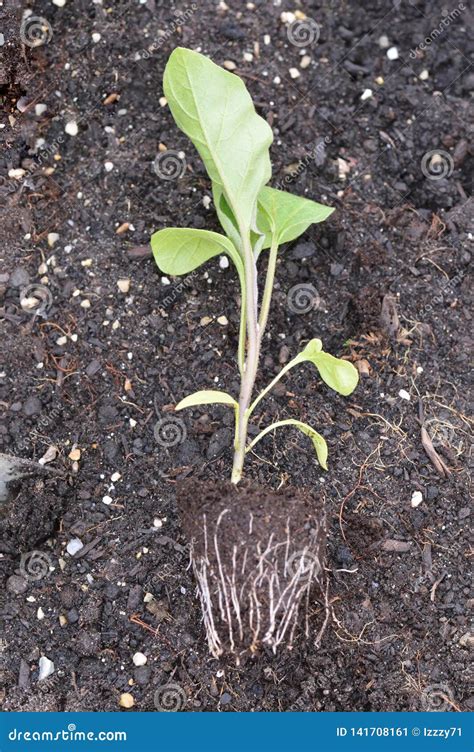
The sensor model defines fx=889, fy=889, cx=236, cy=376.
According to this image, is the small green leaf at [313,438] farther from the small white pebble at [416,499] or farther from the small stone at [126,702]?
the small stone at [126,702]

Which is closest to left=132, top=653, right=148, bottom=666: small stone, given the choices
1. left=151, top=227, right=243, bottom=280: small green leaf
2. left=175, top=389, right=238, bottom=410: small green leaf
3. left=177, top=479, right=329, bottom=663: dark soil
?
left=177, top=479, right=329, bottom=663: dark soil

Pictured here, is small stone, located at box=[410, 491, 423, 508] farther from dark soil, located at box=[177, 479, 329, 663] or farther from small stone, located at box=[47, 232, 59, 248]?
small stone, located at box=[47, 232, 59, 248]

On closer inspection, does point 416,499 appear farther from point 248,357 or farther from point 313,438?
point 248,357

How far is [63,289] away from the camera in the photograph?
6.34 ft

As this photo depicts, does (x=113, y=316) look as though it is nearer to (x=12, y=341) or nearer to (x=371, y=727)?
(x=12, y=341)

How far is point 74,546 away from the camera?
1796 millimetres

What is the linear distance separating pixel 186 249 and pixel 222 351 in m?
0.25

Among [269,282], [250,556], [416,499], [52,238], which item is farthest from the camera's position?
[52,238]

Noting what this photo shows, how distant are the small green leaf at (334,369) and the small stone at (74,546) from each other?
59 centimetres

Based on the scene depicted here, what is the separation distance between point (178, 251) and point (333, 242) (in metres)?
0.40

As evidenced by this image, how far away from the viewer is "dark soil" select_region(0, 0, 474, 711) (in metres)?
1.76

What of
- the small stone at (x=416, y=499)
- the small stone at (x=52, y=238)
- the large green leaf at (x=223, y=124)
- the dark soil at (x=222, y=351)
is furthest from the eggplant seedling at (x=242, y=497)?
the small stone at (x=52, y=238)

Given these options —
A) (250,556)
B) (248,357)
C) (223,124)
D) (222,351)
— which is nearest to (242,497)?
(250,556)

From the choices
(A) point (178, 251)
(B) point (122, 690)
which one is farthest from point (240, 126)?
(B) point (122, 690)
